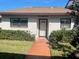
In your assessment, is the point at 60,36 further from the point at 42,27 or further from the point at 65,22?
the point at 42,27

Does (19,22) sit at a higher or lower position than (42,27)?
higher

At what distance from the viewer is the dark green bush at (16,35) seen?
26.5 m

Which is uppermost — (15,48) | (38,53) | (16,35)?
(16,35)

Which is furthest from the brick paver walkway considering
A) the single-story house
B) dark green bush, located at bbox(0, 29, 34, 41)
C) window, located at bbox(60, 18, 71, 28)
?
window, located at bbox(60, 18, 71, 28)

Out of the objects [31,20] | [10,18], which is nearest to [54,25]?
[31,20]

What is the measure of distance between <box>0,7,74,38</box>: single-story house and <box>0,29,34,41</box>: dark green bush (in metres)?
1.32

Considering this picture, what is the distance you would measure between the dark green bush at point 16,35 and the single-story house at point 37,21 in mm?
1316

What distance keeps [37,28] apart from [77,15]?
47.7ft

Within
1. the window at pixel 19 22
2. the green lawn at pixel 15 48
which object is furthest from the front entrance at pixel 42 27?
the green lawn at pixel 15 48

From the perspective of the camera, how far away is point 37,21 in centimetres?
2845

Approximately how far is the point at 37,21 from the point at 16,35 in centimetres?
325

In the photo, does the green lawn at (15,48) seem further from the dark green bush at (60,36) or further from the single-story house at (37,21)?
the single-story house at (37,21)

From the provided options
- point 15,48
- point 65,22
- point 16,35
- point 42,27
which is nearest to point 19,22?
point 16,35

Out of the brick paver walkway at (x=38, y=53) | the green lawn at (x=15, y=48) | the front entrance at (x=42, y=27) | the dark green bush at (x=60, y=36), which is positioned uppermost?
the front entrance at (x=42, y=27)
